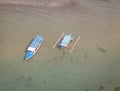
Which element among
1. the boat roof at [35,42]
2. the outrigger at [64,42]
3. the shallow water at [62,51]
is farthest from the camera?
the outrigger at [64,42]

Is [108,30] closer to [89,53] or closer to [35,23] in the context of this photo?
[89,53]

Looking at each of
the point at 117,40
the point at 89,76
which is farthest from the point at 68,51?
the point at 117,40

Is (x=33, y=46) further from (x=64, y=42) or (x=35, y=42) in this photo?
(x=64, y=42)

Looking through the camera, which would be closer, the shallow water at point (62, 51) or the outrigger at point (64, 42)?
Result: the shallow water at point (62, 51)

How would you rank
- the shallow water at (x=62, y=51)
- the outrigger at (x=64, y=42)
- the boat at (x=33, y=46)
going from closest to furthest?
1. the shallow water at (x=62, y=51)
2. the boat at (x=33, y=46)
3. the outrigger at (x=64, y=42)

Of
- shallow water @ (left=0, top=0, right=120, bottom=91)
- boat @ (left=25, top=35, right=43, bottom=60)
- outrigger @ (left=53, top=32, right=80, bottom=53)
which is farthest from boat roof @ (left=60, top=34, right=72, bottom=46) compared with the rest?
boat @ (left=25, top=35, right=43, bottom=60)

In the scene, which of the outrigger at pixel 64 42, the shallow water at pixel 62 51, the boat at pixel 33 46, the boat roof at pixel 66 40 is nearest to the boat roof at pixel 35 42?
the boat at pixel 33 46

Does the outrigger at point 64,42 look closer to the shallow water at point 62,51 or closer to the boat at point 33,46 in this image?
the shallow water at point 62,51
